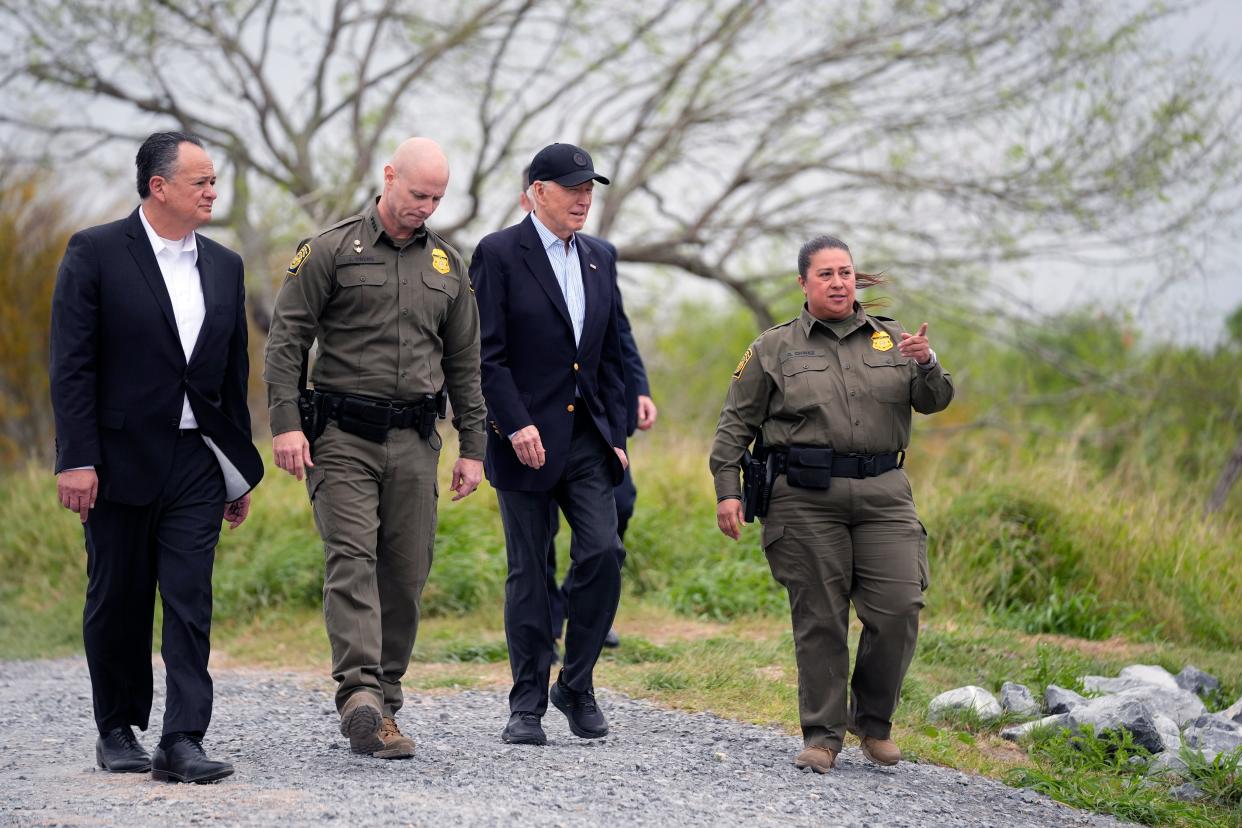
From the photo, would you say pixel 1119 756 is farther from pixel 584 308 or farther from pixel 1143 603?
pixel 1143 603

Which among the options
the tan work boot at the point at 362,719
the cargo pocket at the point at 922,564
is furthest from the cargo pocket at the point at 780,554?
the tan work boot at the point at 362,719

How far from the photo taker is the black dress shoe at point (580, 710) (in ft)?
17.8

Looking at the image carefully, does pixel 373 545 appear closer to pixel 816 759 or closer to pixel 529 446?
pixel 529 446

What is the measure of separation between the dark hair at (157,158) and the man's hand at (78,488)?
3.24 feet

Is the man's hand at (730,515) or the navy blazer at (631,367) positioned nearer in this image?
the man's hand at (730,515)

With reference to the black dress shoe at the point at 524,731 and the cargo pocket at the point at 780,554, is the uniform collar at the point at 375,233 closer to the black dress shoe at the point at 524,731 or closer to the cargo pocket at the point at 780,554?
the cargo pocket at the point at 780,554

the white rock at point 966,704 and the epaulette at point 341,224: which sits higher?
the epaulette at point 341,224

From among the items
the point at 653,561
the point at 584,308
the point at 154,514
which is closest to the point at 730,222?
the point at 653,561

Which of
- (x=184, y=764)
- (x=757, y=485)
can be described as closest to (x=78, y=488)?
(x=184, y=764)

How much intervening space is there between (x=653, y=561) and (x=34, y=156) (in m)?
10.8

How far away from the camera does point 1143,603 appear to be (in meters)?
8.86

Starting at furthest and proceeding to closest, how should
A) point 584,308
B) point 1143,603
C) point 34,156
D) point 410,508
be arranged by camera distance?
point 34,156
point 1143,603
point 584,308
point 410,508

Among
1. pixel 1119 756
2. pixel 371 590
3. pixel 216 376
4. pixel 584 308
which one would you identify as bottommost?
pixel 1119 756

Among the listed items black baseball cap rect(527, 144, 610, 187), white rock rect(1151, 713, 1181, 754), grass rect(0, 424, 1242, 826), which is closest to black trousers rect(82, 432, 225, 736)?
black baseball cap rect(527, 144, 610, 187)
